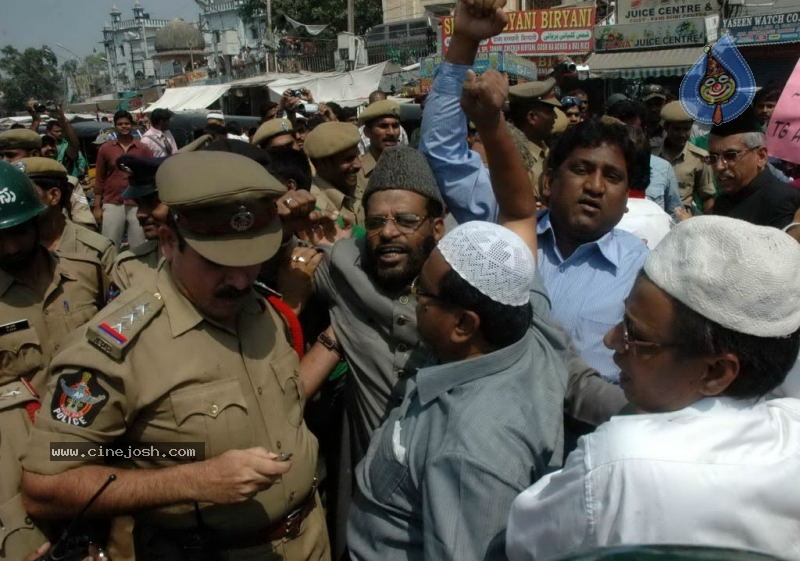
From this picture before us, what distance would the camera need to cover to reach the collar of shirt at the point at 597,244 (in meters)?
2.38

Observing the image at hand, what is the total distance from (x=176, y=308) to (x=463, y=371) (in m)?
0.88

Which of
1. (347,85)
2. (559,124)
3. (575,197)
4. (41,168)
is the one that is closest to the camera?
(575,197)

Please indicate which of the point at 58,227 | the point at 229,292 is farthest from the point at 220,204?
the point at 58,227

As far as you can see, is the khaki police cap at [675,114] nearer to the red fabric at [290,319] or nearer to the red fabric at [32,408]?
the red fabric at [290,319]

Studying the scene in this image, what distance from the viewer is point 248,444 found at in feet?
6.22

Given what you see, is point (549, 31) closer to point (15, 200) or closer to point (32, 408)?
point (15, 200)

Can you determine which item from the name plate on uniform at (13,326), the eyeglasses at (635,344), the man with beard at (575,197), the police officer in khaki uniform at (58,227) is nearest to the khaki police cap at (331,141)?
the police officer in khaki uniform at (58,227)

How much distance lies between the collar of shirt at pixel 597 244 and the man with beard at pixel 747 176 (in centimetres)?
212

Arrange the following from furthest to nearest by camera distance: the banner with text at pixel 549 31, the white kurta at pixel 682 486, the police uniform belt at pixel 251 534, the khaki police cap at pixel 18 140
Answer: the banner with text at pixel 549 31, the khaki police cap at pixel 18 140, the police uniform belt at pixel 251 534, the white kurta at pixel 682 486

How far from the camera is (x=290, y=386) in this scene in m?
2.09

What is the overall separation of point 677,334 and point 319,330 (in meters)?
1.81

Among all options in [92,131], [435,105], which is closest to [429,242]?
[435,105]

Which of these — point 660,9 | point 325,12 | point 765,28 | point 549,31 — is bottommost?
point 765,28

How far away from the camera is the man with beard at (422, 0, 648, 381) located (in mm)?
2279
